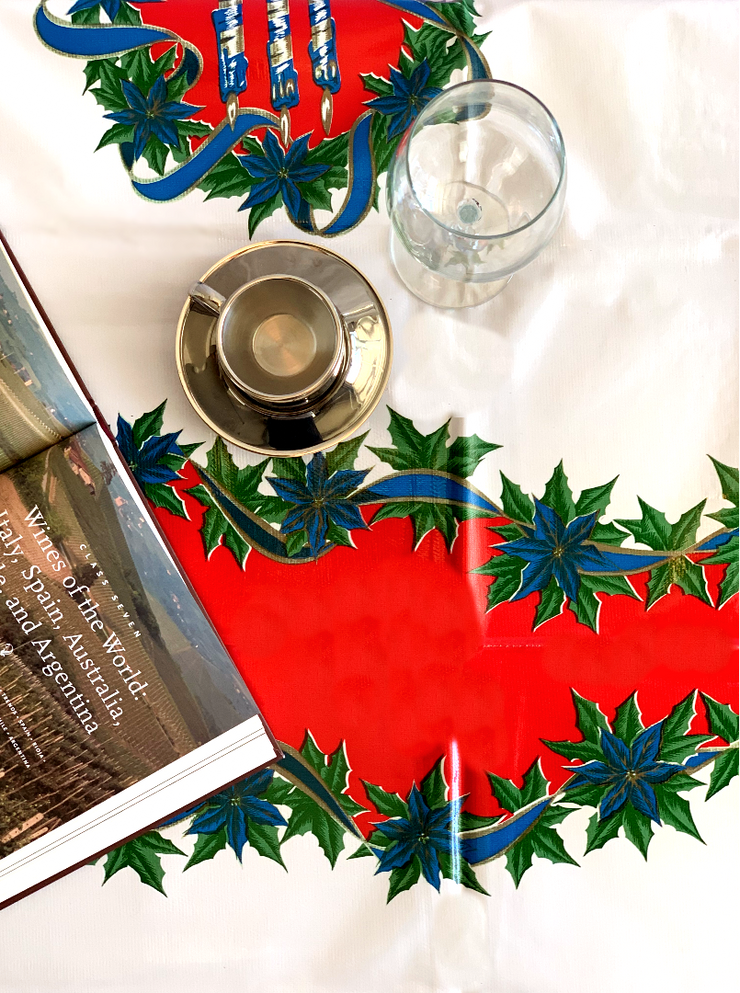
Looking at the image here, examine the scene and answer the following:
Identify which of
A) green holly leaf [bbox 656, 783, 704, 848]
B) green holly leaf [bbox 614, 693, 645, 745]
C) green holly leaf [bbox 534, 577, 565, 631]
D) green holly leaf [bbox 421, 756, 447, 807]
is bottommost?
green holly leaf [bbox 656, 783, 704, 848]

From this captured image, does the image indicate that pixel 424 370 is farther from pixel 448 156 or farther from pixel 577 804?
pixel 577 804

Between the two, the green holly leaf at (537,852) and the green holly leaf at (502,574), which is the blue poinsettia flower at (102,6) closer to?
the green holly leaf at (502,574)

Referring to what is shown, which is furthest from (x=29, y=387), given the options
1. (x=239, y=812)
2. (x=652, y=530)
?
(x=652, y=530)

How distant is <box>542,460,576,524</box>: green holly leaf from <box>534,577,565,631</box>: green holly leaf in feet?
0.13

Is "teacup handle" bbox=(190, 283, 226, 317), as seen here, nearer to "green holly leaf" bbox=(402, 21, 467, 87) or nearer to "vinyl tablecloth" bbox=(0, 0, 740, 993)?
"vinyl tablecloth" bbox=(0, 0, 740, 993)

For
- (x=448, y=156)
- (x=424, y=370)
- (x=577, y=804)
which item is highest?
(x=448, y=156)

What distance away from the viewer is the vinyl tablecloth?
0.43 m

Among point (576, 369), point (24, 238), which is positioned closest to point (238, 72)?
point (24, 238)

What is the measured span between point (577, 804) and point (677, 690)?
3.5 inches

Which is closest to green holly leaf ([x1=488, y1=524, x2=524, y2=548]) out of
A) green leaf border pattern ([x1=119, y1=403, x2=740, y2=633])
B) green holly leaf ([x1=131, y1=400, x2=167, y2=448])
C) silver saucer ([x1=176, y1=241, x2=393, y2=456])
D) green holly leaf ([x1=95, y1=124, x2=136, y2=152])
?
green leaf border pattern ([x1=119, y1=403, x2=740, y2=633])

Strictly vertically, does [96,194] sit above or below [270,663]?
above

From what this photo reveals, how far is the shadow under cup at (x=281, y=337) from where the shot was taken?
1.34 feet

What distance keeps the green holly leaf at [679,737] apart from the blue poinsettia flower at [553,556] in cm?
9

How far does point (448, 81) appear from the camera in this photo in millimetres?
459
